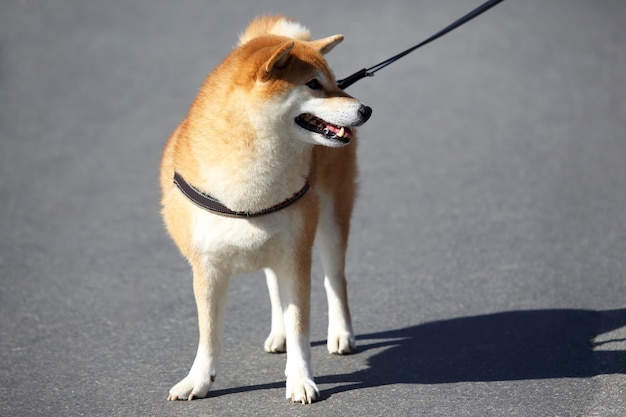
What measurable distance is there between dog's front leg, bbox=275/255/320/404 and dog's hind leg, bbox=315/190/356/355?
22.0 inches

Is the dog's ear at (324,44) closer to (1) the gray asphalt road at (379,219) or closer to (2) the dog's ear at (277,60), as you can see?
(2) the dog's ear at (277,60)

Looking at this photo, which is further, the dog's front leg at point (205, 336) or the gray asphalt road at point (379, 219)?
the gray asphalt road at point (379, 219)

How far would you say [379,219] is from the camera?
687cm

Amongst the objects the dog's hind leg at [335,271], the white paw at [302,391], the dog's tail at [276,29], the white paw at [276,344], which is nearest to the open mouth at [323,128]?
the dog's tail at [276,29]

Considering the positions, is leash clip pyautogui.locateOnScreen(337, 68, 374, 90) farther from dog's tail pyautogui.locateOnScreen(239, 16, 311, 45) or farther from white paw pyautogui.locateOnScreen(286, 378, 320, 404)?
white paw pyautogui.locateOnScreen(286, 378, 320, 404)

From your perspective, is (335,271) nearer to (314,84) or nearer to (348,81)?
(348,81)

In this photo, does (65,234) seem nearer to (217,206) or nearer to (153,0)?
(217,206)

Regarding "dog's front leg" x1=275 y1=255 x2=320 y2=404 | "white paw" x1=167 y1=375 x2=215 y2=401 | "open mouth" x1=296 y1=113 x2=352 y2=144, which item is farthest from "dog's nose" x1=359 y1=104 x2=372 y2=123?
"white paw" x1=167 y1=375 x2=215 y2=401

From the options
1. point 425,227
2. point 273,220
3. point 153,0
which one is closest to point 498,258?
point 425,227

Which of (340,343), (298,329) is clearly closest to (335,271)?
(340,343)

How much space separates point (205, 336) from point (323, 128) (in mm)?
994

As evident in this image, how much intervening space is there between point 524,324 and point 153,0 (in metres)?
8.72

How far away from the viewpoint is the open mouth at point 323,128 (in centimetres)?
396

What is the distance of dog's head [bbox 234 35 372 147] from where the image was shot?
3871 mm
